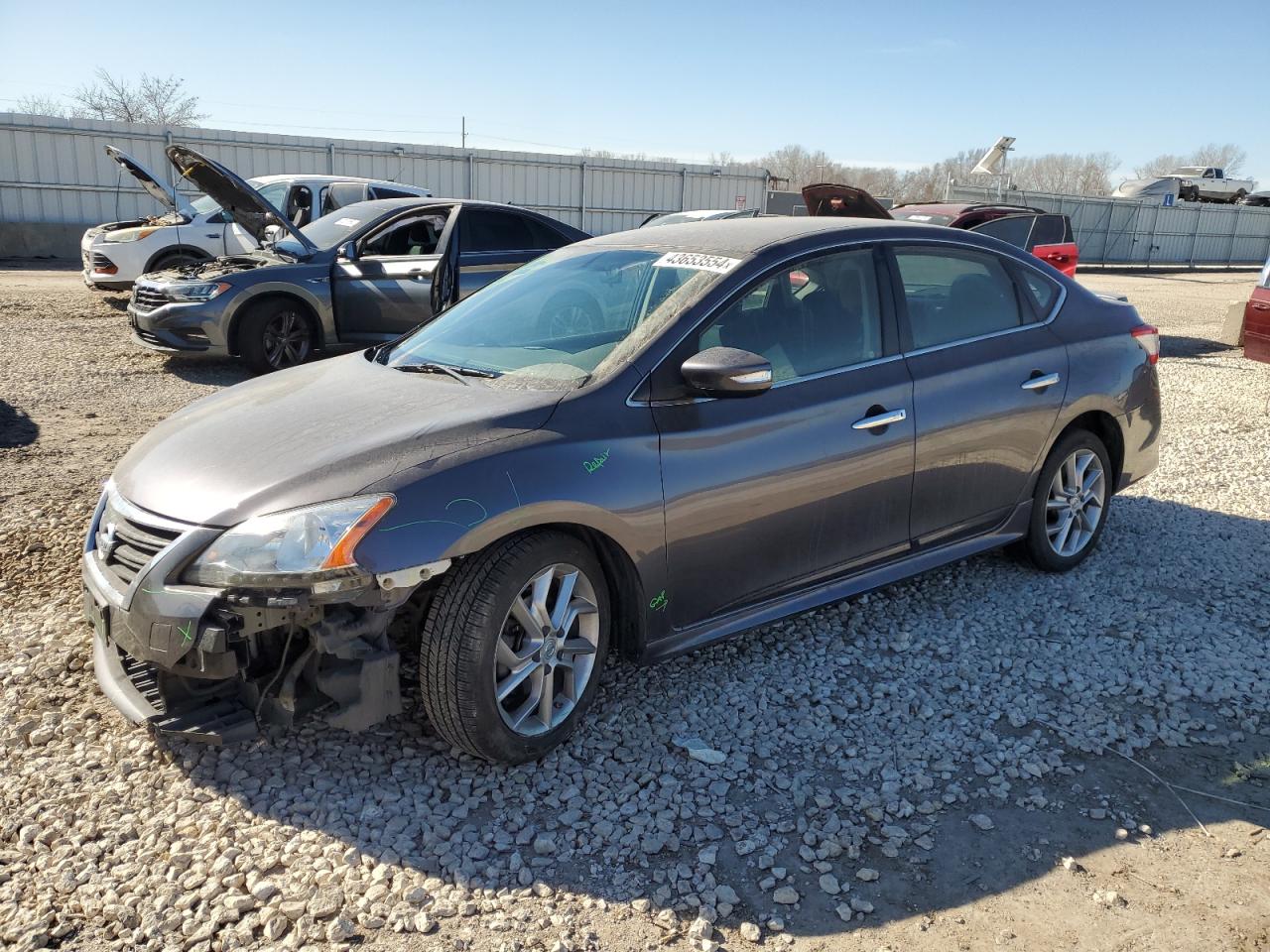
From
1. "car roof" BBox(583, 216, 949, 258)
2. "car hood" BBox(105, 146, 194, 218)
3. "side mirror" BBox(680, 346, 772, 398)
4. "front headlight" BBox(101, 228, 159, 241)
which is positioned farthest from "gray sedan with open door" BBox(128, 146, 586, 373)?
"side mirror" BBox(680, 346, 772, 398)

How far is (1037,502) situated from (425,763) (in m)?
3.12

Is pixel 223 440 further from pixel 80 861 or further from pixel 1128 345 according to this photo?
pixel 1128 345

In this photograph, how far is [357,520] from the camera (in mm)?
2852

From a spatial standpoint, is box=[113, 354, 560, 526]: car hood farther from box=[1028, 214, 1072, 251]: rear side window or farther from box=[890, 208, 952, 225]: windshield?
box=[1028, 214, 1072, 251]: rear side window

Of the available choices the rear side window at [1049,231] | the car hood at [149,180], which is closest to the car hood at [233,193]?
the car hood at [149,180]

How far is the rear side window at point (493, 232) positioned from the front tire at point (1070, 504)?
594 centimetres

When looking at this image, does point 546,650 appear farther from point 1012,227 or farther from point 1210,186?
point 1210,186

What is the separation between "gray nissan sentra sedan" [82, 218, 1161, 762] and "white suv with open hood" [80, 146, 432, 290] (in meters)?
9.41

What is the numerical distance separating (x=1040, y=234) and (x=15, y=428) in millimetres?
11354

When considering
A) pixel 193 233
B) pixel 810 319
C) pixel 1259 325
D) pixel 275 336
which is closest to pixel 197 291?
pixel 275 336

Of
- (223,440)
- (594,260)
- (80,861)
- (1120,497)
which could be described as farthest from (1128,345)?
(80,861)

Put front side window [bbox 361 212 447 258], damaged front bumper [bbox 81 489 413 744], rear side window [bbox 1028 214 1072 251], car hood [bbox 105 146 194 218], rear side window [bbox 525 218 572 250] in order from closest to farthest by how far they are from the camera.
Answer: damaged front bumper [bbox 81 489 413 744] < front side window [bbox 361 212 447 258] < rear side window [bbox 525 218 572 250] < car hood [bbox 105 146 194 218] < rear side window [bbox 1028 214 1072 251]

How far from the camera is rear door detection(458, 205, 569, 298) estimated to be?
8.99 meters

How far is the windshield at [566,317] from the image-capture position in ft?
11.8
